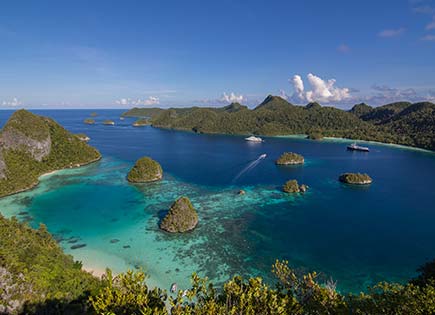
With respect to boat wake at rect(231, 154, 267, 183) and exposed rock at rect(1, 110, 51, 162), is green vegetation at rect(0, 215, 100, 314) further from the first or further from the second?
exposed rock at rect(1, 110, 51, 162)

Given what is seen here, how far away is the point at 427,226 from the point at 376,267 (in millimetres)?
24165

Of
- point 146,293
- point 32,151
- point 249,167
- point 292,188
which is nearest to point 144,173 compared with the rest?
point 32,151

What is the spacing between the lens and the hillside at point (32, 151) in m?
68.7

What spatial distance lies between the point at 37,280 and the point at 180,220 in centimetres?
2397

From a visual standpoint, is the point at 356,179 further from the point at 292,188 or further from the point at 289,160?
the point at 289,160

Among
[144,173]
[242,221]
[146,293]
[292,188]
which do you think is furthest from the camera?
[144,173]

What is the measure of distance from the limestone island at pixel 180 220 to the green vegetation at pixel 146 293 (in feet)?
54.9

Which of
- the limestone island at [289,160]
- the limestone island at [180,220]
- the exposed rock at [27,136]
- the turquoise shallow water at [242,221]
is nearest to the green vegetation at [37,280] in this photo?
the turquoise shallow water at [242,221]

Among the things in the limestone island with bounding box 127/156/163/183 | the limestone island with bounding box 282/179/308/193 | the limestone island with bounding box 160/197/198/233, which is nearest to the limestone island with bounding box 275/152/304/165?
the limestone island with bounding box 282/179/308/193

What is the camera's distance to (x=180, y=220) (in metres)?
46.7

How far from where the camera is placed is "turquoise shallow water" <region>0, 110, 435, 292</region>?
37625mm

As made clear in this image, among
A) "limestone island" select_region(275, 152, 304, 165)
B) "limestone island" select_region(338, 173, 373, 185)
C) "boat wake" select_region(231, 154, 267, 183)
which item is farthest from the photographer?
"limestone island" select_region(275, 152, 304, 165)

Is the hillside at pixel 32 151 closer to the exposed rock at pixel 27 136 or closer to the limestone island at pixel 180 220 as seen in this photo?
the exposed rock at pixel 27 136

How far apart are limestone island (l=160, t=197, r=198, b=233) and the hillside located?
45.9 meters
